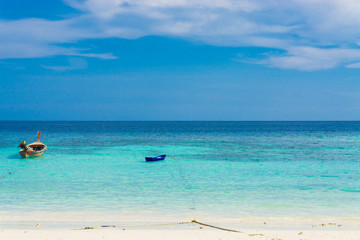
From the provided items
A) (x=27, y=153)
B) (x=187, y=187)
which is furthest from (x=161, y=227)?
(x=27, y=153)

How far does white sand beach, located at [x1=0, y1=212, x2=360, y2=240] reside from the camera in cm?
990

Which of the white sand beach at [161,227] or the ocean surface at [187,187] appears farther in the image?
the ocean surface at [187,187]

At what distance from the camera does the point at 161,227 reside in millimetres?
11430

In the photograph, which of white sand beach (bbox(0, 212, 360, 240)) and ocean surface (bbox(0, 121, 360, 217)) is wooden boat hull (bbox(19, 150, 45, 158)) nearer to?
ocean surface (bbox(0, 121, 360, 217))

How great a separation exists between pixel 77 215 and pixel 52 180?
372 inches

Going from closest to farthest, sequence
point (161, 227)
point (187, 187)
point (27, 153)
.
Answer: point (161, 227) < point (187, 187) < point (27, 153)

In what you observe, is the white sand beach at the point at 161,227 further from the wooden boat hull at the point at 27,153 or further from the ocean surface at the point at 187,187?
the wooden boat hull at the point at 27,153

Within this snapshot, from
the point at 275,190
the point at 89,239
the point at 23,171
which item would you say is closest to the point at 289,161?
the point at 275,190

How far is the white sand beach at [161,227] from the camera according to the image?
390 inches

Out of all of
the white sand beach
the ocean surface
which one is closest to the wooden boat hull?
the ocean surface

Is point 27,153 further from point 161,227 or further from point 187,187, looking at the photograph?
point 161,227

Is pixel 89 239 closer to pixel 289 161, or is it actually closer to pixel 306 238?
pixel 306 238

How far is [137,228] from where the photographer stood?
11297mm

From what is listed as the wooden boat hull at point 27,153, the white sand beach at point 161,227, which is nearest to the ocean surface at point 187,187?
the white sand beach at point 161,227
